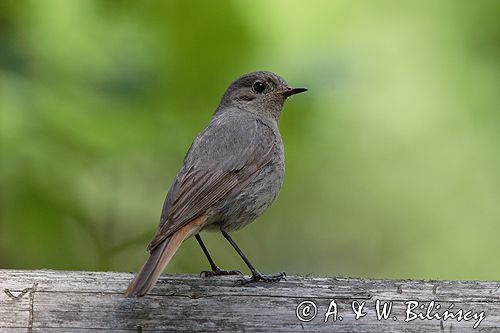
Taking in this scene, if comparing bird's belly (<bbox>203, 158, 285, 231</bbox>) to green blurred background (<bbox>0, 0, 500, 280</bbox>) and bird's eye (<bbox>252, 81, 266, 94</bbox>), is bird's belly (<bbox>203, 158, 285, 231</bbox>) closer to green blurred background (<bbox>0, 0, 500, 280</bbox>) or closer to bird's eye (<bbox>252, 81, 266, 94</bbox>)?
green blurred background (<bbox>0, 0, 500, 280</bbox>)

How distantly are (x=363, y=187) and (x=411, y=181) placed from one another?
368 mm

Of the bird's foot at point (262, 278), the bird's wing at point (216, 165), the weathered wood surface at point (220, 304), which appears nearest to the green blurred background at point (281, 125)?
the bird's wing at point (216, 165)

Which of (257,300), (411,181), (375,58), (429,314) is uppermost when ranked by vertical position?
(375,58)

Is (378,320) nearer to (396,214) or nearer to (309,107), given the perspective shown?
(309,107)

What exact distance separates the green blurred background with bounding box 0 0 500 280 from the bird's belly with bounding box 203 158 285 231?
29 centimetres

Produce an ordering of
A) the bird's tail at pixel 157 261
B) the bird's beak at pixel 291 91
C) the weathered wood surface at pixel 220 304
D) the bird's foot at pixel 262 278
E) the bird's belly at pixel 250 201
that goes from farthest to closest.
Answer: the bird's beak at pixel 291 91
the bird's belly at pixel 250 201
the bird's foot at pixel 262 278
the weathered wood surface at pixel 220 304
the bird's tail at pixel 157 261

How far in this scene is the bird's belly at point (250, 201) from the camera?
6.38m

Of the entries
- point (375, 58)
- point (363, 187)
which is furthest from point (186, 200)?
point (363, 187)

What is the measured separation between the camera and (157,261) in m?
5.34

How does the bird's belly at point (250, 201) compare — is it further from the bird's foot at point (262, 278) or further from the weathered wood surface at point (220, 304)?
the weathered wood surface at point (220, 304)

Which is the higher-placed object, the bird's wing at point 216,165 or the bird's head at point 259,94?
the bird's head at point 259,94

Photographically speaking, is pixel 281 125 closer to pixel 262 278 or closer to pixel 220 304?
pixel 262 278

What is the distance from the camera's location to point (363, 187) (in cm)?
812

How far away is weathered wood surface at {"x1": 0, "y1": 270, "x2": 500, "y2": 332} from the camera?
5234 millimetres
